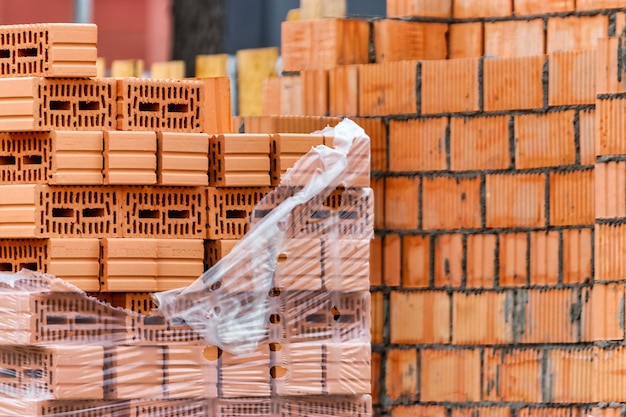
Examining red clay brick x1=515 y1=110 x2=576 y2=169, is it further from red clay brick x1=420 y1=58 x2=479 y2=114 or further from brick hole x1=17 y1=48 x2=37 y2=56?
brick hole x1=17 y1=48 x2=37 y2=56

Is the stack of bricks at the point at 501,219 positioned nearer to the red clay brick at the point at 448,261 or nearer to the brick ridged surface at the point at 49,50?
the red clay brick at the point at 448,261

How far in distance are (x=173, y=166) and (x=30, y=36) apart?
98 cm

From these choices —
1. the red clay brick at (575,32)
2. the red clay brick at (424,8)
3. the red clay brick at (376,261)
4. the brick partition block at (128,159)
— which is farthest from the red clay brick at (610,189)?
the brick partition block at (128,159)

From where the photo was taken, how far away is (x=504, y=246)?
29.5ft

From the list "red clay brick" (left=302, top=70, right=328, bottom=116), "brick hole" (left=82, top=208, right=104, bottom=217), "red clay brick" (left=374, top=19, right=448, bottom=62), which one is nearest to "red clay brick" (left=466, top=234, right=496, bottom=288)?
"red clay brick" (left=302, top=70, right=328, bottom=116)

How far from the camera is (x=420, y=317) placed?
9219 millimetres

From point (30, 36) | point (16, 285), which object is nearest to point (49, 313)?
point (16, 285)

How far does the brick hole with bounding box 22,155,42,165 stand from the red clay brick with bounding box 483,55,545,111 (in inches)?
104

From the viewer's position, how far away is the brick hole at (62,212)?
25.8 feet

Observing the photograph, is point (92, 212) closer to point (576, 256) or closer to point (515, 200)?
point (515, 200)

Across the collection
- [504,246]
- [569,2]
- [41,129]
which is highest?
[569,2]

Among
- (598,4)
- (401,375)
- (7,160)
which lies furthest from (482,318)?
(7,160)

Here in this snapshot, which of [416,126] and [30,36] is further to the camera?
[416,126]

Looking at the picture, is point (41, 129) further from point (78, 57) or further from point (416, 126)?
point (416, 126)
